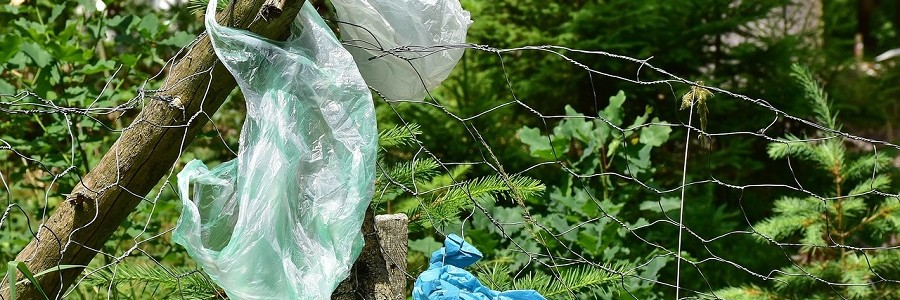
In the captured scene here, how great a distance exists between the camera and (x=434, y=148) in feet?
12.2

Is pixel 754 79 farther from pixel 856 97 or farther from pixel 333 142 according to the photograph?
pixel 333 142

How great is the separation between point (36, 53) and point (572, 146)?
1976mm

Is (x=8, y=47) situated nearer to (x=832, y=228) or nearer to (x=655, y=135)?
(x=655, y=135)

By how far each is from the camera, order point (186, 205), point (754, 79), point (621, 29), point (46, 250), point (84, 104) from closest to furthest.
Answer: point (186, 205) → point (46, 250) → point (84, 104) → point (621, 29) → point (754, 79)

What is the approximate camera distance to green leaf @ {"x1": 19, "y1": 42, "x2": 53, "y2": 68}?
98.7 inches

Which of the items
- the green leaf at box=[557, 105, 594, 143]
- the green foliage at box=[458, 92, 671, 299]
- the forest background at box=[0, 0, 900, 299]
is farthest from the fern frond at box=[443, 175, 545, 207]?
the green leaf at box=[557, 105, 594, 143]

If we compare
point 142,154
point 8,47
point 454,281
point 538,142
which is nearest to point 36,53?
point 8,47

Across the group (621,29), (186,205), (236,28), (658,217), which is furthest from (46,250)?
(621,29)

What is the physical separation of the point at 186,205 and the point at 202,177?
8cm

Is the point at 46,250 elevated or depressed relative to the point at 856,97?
elevated

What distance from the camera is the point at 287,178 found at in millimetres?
1566

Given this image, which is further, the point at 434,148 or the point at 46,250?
the point at 434,148

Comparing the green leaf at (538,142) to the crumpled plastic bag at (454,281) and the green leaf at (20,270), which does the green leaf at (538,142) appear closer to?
the crumpled plastic bag at (454,281)

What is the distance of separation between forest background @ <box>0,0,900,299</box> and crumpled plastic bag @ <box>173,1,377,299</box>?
0.30 meters
